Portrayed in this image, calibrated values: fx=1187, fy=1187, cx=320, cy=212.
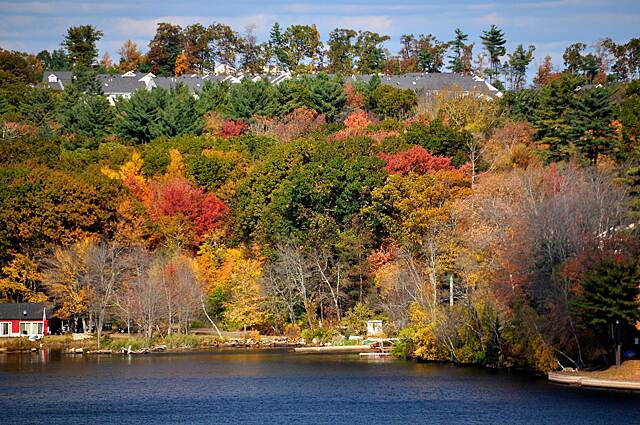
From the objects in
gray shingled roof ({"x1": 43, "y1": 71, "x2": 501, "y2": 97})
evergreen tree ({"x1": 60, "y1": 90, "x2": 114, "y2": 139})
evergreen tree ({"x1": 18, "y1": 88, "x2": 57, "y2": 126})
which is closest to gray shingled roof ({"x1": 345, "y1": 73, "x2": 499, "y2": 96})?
gray shingled roof ({"x1": 43, "y1": 71, "x2": 501, "y2": 97})

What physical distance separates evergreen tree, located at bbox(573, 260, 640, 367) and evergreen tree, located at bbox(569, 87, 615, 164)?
102 feet

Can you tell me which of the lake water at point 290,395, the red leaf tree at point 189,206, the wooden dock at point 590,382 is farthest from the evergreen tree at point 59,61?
the wooden dock at point 590,382

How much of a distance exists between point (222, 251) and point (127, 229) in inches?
275

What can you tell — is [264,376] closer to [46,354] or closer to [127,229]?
[46,354]

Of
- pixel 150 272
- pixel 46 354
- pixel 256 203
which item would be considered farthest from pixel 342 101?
pixel 46 354

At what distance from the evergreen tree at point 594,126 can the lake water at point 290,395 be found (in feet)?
79.5

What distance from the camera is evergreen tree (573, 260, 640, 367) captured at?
50062 millimetres

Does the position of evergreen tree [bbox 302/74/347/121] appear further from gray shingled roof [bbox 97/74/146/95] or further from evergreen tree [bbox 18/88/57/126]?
gray shingled roof [bbox 97/74/146/95]

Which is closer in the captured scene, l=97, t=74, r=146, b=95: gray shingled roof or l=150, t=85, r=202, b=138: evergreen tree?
l=150, t=85, r=202, b=138: evergreen tree

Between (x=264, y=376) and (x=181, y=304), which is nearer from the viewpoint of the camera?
(x=264, y=376)

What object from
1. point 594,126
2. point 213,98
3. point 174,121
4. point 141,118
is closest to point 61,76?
point 213,98

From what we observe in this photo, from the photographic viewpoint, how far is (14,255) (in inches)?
3157

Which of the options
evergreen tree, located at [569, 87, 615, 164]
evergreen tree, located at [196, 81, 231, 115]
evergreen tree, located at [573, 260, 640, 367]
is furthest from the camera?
evergreen tree, located at [196, 81, 231, 115]

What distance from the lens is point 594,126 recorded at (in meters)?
81.2
